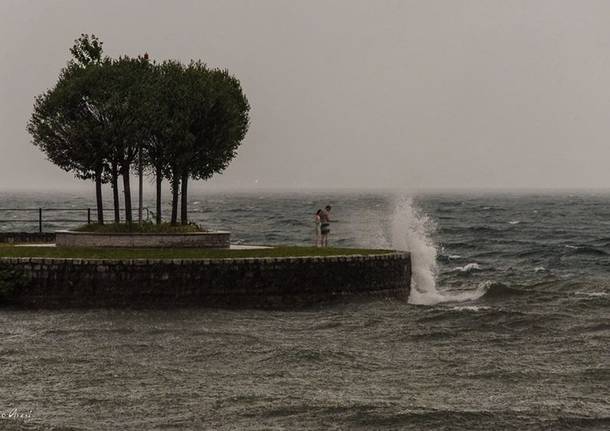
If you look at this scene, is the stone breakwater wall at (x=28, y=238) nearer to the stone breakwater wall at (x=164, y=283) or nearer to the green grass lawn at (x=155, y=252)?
the green grass lawn at (x=155, y=252)

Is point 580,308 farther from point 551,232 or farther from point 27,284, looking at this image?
point 551,232

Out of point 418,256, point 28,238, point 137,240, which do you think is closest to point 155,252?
point 137,240

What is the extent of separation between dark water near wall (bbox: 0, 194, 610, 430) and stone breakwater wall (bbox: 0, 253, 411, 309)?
0.94 metres

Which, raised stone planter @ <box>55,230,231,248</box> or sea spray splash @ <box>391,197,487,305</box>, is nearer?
raised stone planter @ <box>55,230,231,248</box>

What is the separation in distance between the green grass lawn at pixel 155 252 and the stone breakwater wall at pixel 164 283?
1.17 metres

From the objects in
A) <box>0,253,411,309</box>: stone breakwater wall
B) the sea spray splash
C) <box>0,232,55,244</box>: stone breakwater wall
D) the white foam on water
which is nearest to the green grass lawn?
<box>0,253,411,309</box>: stone breakwater wall

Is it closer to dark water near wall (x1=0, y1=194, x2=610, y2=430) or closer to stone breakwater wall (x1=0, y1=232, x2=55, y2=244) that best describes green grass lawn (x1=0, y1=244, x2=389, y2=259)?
dark water near wall (x1=0, y1=194, x2=610, y2=430)

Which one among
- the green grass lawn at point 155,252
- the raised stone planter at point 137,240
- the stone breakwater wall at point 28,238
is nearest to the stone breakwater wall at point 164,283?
the green grass lawn at point 155,252

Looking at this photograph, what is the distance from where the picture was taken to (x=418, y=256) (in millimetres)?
42156

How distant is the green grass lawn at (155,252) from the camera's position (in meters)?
32.9

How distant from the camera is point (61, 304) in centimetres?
3120

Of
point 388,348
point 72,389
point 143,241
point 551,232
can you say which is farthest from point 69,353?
point 551,232

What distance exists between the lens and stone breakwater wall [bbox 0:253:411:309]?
102 feet

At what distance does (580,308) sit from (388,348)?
11108 millimetres
